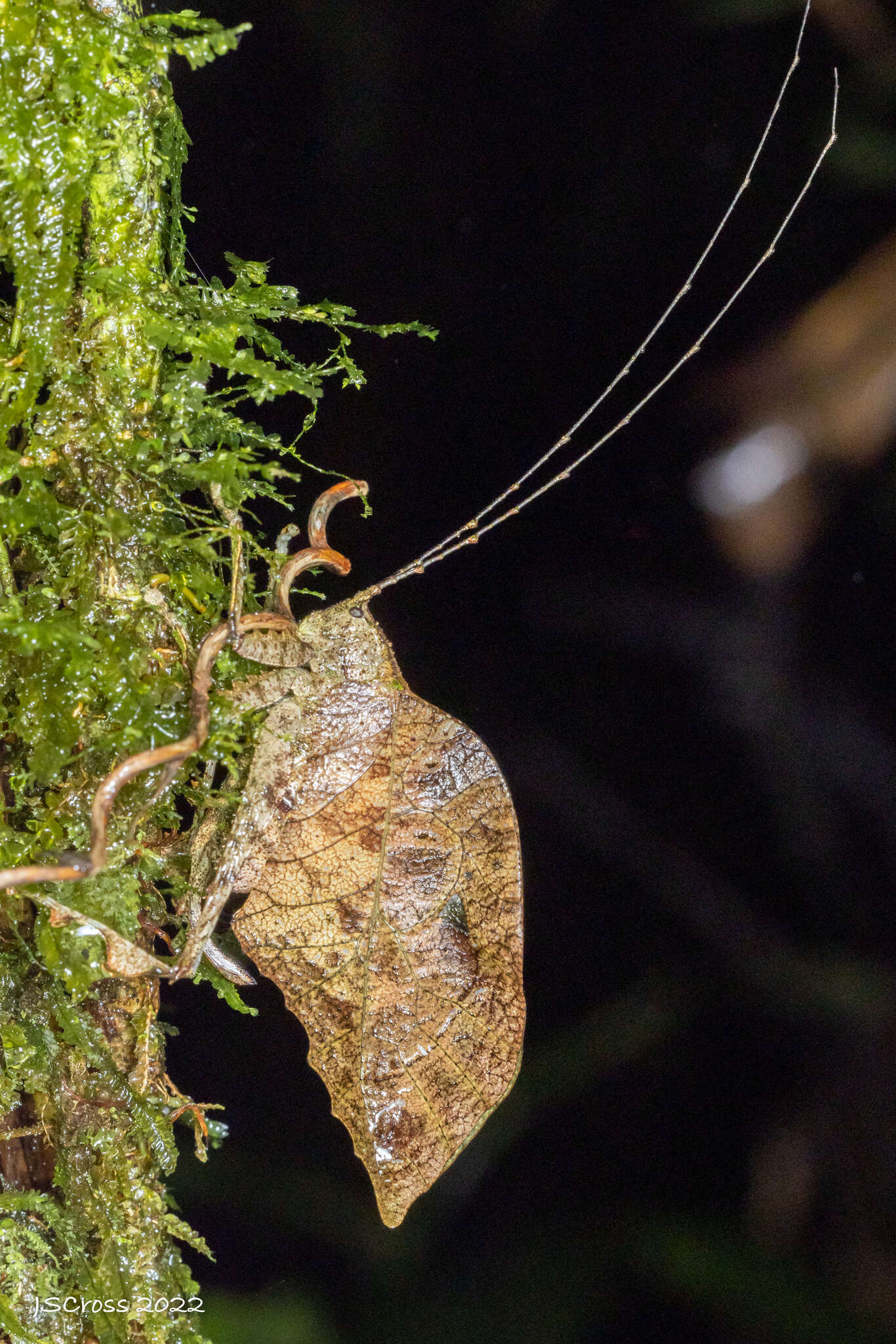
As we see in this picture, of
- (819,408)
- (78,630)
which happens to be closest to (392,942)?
(78,630)

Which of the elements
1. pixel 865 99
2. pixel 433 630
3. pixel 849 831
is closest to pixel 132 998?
pixel 433 630

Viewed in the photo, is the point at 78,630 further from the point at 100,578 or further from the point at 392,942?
the point at 392,942

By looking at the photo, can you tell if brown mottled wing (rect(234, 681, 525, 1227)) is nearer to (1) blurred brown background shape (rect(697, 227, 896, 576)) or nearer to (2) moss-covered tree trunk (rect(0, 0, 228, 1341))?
(2) moss-covered tree trunk (rect(0, 0, 228, 1341))

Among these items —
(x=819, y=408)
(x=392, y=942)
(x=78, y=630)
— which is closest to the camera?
(x=78, y=630)

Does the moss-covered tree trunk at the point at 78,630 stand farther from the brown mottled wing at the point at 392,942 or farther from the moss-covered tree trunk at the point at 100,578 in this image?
the brown mottled wing at the point at 392,942

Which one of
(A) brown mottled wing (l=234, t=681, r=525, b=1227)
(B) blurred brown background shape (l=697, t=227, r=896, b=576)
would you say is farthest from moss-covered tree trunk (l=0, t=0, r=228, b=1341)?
(B) blurred brown background shape (l=697, t=227, r=896, b=576)

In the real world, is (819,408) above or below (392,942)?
above
